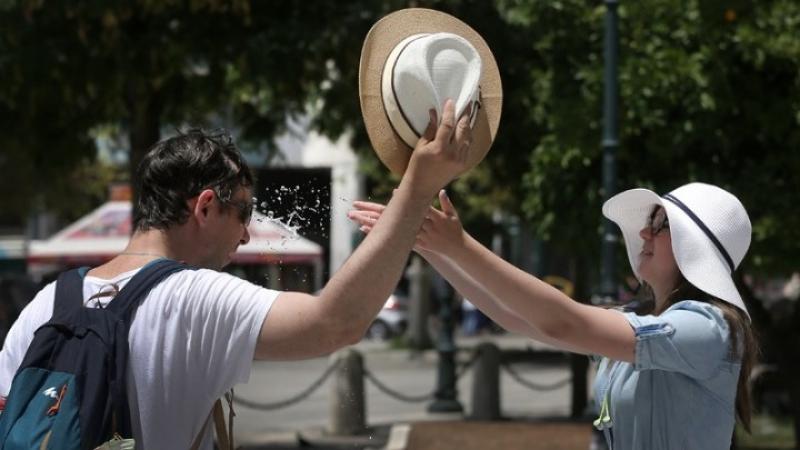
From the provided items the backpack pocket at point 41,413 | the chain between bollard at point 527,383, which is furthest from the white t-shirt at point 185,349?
the chain between bollard at point 527,383

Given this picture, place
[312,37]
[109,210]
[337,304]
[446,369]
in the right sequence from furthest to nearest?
[109,210], [446,369], [312,37], [337,304]

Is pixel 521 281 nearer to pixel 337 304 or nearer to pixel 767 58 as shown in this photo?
pixel 337 304

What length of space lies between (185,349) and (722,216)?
1.44 m

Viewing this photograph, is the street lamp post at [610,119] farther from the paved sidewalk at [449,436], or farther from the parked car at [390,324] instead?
the parked car at [390,324]

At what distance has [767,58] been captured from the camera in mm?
11891

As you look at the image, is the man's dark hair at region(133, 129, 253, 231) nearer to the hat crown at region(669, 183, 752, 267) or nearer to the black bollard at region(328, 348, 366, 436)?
the hat crown at region(669, 183, 752, 267)

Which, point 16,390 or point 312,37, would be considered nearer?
point 16,390

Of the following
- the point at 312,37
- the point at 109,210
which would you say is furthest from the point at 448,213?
the point at 109,210

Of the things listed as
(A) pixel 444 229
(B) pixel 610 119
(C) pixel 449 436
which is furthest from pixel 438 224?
(C) pixel 449 436

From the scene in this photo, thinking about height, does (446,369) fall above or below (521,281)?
below

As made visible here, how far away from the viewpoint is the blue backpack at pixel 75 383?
2834mm

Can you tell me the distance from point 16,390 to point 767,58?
388 inches

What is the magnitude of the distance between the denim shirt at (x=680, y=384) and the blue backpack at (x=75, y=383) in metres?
1.20

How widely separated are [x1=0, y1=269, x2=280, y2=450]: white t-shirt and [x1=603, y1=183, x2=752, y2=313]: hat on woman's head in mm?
1170
